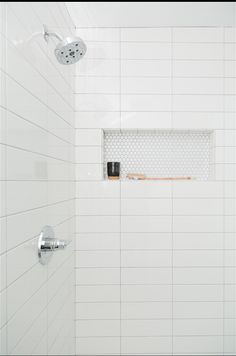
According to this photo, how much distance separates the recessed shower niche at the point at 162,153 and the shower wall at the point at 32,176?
0.49 meters

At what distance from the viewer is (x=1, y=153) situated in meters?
0.85

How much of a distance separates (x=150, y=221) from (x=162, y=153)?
0.47 m

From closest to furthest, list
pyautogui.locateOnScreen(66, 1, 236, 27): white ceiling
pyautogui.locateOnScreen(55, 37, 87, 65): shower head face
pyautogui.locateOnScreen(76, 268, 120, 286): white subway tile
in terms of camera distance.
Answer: pyautogui.locateOnScreen(55, 37, 87, 65): shower head face → pyautogui.locateOnScreen(66, 1, 236, 27): white ceiling → pyautogui.locateOnScreen(76, 268, 120, 286): white subway tile

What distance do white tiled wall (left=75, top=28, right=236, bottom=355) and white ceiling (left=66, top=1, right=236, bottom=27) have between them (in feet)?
0.25

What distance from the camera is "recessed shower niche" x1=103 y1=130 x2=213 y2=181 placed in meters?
2.07

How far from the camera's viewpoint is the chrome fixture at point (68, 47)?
1.15 metres

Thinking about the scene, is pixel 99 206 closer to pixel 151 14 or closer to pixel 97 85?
pixel 97 85

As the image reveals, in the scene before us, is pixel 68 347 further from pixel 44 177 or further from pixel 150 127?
pixel 150 127

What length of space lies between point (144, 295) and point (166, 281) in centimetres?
17

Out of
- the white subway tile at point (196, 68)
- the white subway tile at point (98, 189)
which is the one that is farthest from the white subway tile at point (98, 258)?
the white subway tile at point (196, 68)

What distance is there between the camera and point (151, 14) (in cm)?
179

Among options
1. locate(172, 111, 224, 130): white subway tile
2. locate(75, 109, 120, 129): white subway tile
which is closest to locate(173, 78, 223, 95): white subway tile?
locate(172, 111, 224, 130): white subway tile

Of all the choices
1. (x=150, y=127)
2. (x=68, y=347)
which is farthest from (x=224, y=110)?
(x=68, y=347)

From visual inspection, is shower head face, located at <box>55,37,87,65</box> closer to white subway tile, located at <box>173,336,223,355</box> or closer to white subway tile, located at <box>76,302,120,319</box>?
white subway tile, located at <box>76,302,120,319</box>
